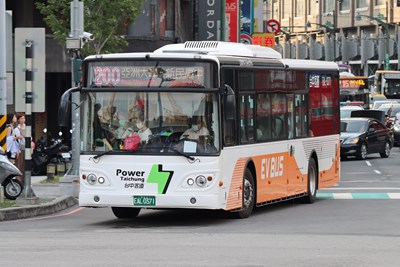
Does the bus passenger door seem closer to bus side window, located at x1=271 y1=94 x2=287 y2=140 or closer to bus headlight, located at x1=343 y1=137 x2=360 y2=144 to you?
bus side window, located at x1=271 y1=94 x2=287 y2=140

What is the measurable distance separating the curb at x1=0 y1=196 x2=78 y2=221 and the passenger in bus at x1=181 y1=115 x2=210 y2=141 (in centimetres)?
391

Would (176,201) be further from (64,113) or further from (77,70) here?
(77,70)

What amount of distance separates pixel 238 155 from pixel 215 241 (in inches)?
157

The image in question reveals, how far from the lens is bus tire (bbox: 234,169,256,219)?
19.8 m

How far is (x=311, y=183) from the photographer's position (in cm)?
2416

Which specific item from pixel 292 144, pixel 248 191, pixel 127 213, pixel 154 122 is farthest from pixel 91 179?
pixel 292 144

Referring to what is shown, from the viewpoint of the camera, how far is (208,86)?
18.7 metres

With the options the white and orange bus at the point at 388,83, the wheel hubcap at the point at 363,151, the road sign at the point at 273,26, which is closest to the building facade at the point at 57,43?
the wheel hubcap at the point at 363,151

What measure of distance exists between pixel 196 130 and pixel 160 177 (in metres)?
0.91

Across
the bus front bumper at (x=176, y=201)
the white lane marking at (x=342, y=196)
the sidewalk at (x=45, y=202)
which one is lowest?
the white lane marking at (x=342, y=196)

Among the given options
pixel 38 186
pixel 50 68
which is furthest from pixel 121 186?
pixel 50 68

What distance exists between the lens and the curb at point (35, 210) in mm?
20766

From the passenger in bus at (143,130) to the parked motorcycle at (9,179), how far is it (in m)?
5.72

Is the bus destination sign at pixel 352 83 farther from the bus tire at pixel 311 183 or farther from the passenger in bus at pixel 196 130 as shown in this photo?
the passenger in bus at pixel 196 130
